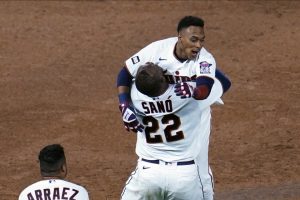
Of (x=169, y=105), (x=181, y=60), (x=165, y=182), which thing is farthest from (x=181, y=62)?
(x=165, y=182)

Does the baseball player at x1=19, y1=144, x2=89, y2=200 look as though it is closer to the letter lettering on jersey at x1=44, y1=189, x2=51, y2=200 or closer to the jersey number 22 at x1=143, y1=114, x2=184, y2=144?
the letter lettering on jersey at x1=44, y1=189, x2=51, y2=200

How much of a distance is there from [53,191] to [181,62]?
1944 mm

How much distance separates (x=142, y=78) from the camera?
7641 millimetres

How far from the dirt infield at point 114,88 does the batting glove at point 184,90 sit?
323 cm

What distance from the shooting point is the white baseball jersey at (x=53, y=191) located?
22.8 feet

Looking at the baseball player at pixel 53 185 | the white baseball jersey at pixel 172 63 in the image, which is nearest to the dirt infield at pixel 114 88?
the white baseball jersey at pixel 172 63

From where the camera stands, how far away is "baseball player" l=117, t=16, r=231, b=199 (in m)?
8.01

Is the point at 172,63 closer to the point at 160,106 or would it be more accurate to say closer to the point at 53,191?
the point at 160,106

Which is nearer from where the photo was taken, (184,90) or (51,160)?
(51,160)

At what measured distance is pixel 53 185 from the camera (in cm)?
698

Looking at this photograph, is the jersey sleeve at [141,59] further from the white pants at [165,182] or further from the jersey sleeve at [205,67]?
the white pants at [165,182]

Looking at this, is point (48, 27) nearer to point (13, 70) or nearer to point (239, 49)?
point (13, 70)

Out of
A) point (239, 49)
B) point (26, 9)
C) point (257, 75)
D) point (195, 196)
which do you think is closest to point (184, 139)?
point (195, 196)

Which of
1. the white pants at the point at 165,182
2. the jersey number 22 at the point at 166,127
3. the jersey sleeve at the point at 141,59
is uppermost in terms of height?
the jersey sleeve at the point at 141,59
